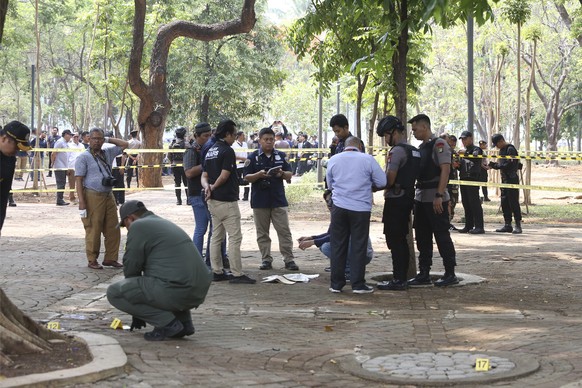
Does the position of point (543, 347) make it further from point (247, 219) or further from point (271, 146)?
point (247, 219)

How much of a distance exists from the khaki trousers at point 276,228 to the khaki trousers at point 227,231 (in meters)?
1.08

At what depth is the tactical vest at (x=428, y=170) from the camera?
11414mm

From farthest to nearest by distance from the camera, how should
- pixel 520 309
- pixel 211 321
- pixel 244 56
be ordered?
1. pixel 244 56
2. pixel 520 309
3. pixel 211 321

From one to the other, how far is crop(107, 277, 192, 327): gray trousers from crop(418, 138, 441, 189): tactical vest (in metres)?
4.02

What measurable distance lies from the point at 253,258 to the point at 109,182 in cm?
253

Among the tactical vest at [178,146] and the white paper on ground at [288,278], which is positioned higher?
the tactical vest at [178,146]

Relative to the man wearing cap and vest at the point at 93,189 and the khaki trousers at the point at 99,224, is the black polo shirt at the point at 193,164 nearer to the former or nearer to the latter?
the man wearing cap and vest at the point at 93,189

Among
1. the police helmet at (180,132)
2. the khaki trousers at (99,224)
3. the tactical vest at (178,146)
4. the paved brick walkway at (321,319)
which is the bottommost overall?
the paved brick walkway at (321,319)

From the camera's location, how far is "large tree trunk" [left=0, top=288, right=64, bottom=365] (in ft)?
23.3

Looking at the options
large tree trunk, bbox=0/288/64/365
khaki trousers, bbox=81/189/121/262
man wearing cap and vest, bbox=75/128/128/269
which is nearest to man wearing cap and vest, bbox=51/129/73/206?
khaki trousers, bbox=81/189/121/262

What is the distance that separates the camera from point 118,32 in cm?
4072

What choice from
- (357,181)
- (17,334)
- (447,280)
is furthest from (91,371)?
(447,280)

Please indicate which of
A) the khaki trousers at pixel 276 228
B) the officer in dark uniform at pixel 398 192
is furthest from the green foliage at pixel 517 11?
the officer in dark uniform at pixel 398 192

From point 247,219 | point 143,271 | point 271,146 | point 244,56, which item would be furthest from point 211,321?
point 244,56
